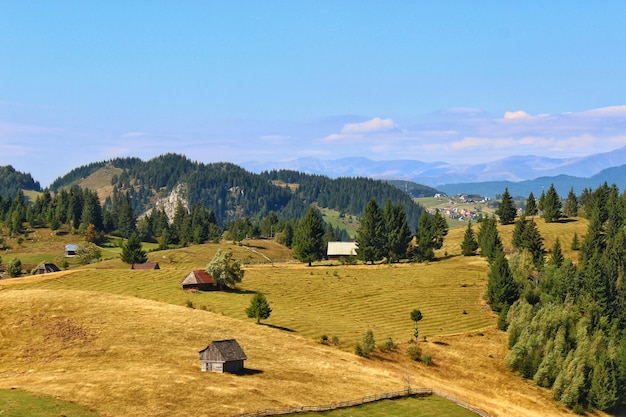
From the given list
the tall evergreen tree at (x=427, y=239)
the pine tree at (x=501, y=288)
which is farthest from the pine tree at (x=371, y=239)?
the pine tree at (x=501, y=288)

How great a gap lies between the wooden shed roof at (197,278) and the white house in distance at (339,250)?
232ft

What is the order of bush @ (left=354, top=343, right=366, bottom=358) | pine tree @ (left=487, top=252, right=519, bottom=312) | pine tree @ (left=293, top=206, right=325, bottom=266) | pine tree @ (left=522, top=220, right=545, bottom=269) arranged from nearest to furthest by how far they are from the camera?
1. bush @ (left=354, top=343, right=366, bottom=358)
2. pine tree @ (left=487, top=252, right=519, bottom=312)
3. pine tree @ (left=522, top=220, right=545, bottom=269)
4. pine tree @ (left=293, top=206, right=325, bottom=266)

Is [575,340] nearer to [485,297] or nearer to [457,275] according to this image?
[485,297]

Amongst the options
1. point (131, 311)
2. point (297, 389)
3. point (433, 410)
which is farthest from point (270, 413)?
point (131, 311)

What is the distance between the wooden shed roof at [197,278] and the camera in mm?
122750

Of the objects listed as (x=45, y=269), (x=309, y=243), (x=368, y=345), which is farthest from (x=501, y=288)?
(x=45, y=269)

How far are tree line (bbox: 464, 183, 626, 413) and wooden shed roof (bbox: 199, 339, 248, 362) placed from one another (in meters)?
45.1

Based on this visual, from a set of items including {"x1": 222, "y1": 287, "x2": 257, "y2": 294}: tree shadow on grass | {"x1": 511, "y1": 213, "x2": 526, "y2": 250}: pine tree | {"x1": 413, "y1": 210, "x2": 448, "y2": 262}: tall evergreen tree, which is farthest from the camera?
{"x1": 413, "y1": 210, "x2": 448, "y2": 262}: tall evergreen tree

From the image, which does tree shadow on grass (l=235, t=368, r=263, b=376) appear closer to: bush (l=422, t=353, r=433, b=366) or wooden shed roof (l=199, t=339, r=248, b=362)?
wooden shed roof (l=199, t=339, r=248, b=362)

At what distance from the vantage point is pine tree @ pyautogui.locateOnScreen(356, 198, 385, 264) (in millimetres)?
167375

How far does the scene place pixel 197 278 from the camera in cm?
12344

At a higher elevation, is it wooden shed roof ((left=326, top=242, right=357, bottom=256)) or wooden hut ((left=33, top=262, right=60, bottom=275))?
wooden shed roof ((left=326, top=242, right=357, bottom=256))

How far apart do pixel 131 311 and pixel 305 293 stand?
39.3 meters

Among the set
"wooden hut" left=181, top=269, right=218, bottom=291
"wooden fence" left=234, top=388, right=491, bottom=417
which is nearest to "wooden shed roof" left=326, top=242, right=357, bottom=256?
"wooden hut" left=181, top=269, right=218, bottom=291
